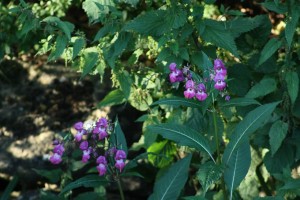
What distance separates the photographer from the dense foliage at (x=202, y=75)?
297cm

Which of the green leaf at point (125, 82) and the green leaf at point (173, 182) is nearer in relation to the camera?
the green leaf at point (173, 182)

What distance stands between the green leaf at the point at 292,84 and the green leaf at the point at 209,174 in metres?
0.83

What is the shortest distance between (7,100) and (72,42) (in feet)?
5.55

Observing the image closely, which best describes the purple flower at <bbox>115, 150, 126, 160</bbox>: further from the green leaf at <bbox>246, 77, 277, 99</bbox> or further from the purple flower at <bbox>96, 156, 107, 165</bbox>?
the green leaf at <bbox>246, 77, 277, 99</bbox>

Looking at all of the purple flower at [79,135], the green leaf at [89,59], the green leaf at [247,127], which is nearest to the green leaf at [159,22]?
the green leaf at [89,59]

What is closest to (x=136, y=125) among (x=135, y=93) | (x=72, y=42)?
(x=135, y=93)

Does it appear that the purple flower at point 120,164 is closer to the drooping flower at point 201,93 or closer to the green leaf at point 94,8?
the drooping flower at point 201,93

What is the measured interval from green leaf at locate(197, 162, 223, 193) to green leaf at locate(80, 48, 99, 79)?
119cm

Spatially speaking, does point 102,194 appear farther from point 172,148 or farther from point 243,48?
point 243,48

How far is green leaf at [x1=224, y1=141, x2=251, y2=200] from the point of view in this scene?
2844 mm

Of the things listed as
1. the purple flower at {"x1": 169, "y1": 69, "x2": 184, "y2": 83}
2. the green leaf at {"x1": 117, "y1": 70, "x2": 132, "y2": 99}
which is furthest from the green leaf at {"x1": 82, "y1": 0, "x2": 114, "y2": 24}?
the purple flower at {"x1": 169, "y1": 69, "x2": 184, "y2": 83}

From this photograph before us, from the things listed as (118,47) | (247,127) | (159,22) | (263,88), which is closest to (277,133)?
(263,88)

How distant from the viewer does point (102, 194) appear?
396 centimetres

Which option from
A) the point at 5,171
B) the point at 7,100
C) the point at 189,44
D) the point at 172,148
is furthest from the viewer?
the point at 7,100
